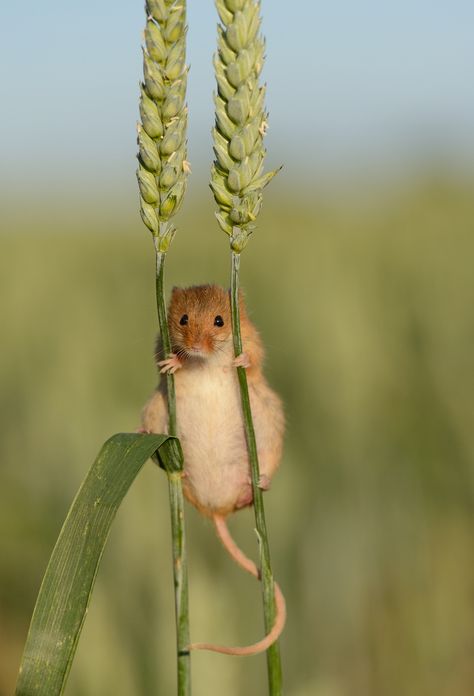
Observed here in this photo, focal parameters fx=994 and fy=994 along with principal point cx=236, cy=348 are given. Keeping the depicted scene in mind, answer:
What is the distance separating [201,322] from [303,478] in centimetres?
148

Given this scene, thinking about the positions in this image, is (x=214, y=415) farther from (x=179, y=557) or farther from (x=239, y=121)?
(x=239, y=121)

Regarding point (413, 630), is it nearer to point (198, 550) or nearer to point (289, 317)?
point (198, 550)

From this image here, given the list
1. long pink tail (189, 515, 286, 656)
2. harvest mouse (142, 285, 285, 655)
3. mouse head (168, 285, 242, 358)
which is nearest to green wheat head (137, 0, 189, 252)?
long pink tail (189, 515, 286, 656)

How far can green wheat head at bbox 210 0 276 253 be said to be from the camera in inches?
35.3

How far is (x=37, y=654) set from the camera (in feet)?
3.43

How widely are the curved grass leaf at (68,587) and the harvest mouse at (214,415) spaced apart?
541mm

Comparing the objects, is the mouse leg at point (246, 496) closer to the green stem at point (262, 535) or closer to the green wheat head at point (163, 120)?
the green stem at point (262, 535)

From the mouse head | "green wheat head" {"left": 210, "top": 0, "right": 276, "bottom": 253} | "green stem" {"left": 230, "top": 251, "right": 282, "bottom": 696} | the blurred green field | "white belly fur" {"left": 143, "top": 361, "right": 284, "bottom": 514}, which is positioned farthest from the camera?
the blurred green field

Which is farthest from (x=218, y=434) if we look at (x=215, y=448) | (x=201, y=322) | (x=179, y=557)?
(x=179, y=557)

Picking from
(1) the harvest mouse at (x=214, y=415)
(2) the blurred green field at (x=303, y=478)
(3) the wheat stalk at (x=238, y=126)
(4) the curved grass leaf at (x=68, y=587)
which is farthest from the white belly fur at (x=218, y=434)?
(2) the blurred green field at (x=303, y=478)

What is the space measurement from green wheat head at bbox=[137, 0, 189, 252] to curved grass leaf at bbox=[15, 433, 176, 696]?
29cm

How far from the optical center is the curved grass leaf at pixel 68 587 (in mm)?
1033

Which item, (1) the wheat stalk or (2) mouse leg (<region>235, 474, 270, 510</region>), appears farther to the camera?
(2) mouse leg (<region>235, 474, 270, 510</region>)

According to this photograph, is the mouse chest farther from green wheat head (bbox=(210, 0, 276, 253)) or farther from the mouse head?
green wheat head (bbox=(210, 0, 276, 253))
